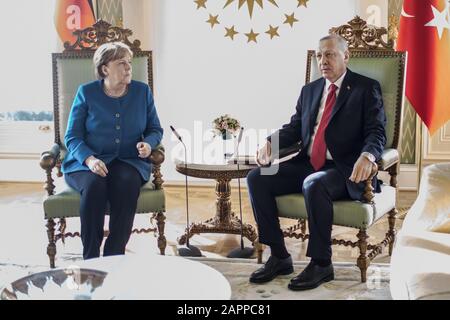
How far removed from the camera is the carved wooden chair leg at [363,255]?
2529 mm

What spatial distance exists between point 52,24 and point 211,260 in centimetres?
279

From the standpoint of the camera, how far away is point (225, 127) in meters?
3.05

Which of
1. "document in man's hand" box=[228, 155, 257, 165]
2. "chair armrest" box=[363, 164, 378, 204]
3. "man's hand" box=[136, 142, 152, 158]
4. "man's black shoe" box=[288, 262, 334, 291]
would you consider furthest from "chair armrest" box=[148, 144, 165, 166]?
"chair armrest" box=[363, 164, 378, 204]

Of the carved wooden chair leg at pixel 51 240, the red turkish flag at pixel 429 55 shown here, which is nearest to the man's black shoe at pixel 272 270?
the carved wooden chair leg at pixel 51 240

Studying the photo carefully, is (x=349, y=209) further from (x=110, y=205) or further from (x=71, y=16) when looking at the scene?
(x=71, y=16)

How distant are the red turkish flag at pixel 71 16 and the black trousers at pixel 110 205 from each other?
6.90 ft

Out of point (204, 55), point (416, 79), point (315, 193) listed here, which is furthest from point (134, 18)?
point (315, 193)

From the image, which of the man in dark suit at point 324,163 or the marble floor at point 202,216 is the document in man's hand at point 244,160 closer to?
the man in dark suit at point 324,163

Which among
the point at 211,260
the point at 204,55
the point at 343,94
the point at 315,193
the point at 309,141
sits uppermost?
the point at 204,55

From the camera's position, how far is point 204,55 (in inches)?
178

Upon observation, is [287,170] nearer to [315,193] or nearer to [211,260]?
[315,193]

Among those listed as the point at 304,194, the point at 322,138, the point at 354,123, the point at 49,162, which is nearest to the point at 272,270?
the point at 304,194

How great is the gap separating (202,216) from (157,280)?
202cm
